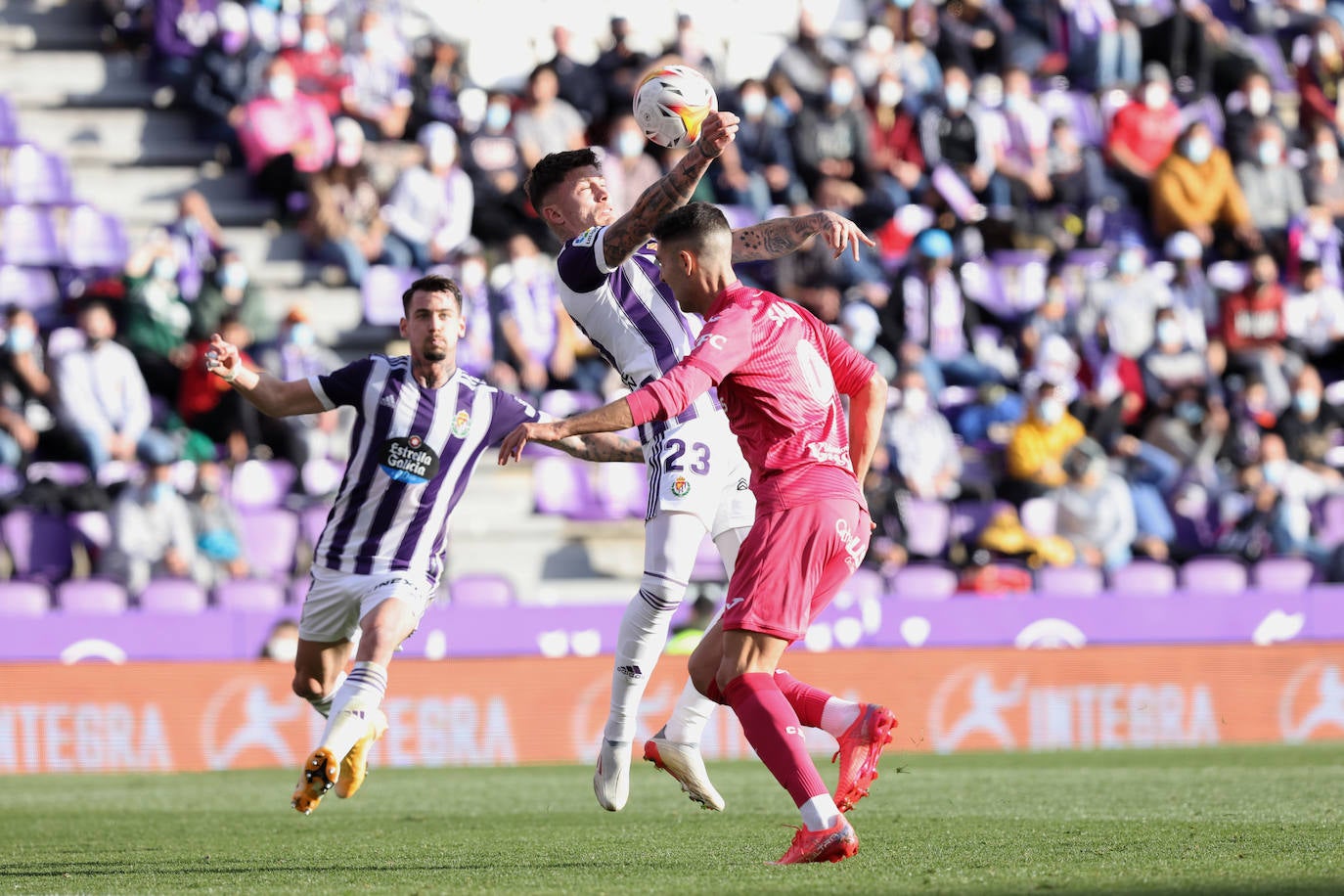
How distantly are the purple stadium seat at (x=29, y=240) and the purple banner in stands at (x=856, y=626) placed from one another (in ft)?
15.6

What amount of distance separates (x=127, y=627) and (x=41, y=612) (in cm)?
65

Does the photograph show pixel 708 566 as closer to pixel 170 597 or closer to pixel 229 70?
pixel 170 597

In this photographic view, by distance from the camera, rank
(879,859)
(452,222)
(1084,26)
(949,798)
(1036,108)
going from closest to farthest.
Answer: (879,859) < (949,798) < (452,222) < (1036,108) < (1084,26)

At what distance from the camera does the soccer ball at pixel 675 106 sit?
839cm

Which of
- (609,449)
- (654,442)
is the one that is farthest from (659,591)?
(609,449)

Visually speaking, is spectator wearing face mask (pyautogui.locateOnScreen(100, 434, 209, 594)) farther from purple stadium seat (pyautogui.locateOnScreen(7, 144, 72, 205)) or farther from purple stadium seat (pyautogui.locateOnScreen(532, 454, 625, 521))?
purple stadium seat (pyautogui.locateOnScreen(7, 144, 72, 205))

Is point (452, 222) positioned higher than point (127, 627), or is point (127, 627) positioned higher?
point (452, 222)

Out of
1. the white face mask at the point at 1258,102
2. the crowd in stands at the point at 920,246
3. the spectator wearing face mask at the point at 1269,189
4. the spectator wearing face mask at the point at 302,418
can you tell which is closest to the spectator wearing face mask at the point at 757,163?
the crowd in stands at the point at 920,246

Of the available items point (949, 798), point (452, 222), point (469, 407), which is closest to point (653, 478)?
point (469, 407)

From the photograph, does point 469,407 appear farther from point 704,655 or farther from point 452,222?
point 452,222

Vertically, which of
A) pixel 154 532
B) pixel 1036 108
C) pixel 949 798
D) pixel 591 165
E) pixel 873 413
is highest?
pixel 1036 108

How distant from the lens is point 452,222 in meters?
19.0

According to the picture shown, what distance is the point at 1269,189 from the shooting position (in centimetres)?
2223

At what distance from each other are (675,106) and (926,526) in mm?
9868
